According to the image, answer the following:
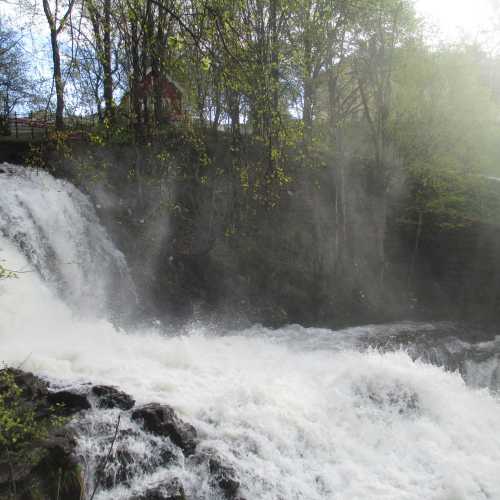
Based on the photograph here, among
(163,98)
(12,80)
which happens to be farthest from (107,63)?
(12,80)

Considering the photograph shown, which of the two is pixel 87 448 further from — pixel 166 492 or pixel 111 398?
pixel 166 492

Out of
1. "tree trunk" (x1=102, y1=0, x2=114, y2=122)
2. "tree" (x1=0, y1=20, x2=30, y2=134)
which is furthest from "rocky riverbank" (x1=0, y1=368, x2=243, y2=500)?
"tree" (x1=0, y1=20, x2=30, y2=134)

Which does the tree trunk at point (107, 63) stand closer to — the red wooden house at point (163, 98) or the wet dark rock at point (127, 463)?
the red wooden house at point (163, 98)

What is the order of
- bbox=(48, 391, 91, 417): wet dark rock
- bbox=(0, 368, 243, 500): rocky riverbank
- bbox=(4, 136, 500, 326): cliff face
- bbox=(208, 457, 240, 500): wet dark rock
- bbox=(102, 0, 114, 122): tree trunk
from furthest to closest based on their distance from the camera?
bbox=(4, 136, 500, 326): cliff face → bbox=(102, 0, 114, 122): tree trunk → bbox=(48, 391, 91, 417): wet dark rock → bbox=(208, 457, 240, 500): wet dark rock → bbox=(0, 368, 243, 500): rocky riverbank

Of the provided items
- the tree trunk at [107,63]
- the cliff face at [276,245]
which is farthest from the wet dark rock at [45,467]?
the cliff face at [276,245]

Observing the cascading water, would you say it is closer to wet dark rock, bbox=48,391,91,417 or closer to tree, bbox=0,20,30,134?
wet dark rock, bbox=48,391,91,417

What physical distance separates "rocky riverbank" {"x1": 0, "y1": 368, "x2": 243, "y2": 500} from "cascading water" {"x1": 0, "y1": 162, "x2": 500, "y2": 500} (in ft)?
0.17

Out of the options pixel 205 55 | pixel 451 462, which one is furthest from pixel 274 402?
pixel 205 55

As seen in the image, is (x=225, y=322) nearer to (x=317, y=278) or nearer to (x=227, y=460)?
(x=317, y=278)

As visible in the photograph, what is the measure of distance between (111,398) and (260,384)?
2.43 m

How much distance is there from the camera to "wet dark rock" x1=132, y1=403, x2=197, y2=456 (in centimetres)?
552

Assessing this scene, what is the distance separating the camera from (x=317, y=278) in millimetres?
13734

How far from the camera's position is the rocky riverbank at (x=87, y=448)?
181 inches

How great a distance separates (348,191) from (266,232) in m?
3.59
